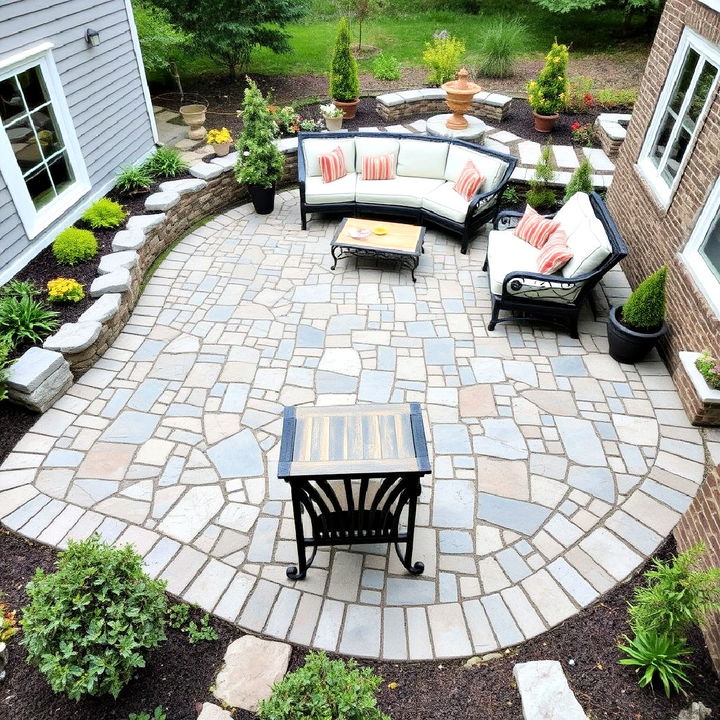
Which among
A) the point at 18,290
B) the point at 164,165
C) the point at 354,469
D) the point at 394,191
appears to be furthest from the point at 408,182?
the point at 354,469

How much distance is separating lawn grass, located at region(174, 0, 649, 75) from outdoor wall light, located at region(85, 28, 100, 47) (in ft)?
17.5

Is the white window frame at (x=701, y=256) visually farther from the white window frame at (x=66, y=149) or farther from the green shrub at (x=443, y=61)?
the green shrub at (x=443, y=61)

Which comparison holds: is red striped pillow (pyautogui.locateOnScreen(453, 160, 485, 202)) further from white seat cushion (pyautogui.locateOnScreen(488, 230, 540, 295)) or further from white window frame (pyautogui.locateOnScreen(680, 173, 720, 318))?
white window frame (pyautogui.locateOnScreen(680, 173, 720, 318))

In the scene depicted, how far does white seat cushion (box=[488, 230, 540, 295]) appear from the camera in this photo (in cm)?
568

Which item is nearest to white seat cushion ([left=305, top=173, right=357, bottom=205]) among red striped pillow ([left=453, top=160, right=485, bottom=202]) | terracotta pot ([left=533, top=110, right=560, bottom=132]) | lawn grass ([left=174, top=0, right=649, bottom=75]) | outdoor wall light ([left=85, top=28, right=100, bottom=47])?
red striped pillow ([left=453, top=160, right=485, bottom=202])

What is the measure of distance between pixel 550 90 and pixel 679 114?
389cm

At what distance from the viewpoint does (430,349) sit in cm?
547

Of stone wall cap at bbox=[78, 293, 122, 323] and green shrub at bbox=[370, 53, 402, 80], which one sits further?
green shrub at bbox=[370, 53, 402, 80]

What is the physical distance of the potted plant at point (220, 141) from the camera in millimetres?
8008

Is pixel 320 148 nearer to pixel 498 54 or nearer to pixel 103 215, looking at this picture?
pixel 103 215

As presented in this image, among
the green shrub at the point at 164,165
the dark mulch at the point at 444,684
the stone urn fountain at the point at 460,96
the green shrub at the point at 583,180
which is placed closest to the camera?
the dark mulch at the point at 444,684

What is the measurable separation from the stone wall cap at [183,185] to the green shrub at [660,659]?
665 centimetres

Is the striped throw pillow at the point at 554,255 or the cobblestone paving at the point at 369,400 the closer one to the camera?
the cobblestone paving at the point at 369,400

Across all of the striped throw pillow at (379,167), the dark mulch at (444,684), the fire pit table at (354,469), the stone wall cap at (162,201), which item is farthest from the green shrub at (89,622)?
the striped throw pillow at (379,167)
